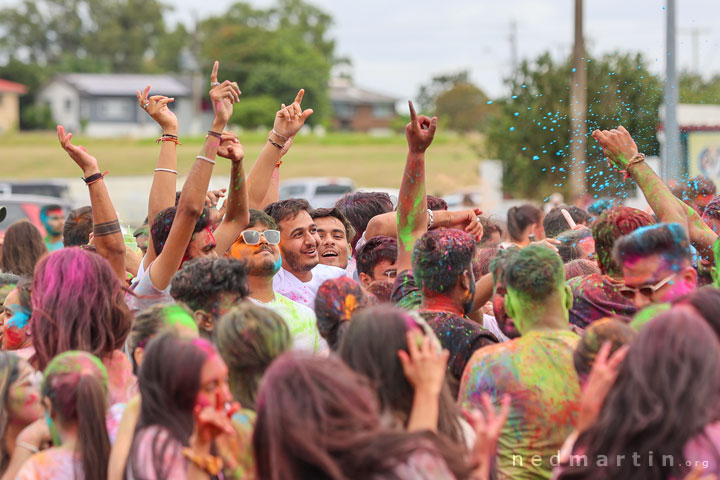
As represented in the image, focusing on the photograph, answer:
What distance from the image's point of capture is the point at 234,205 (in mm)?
4617

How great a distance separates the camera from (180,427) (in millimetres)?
2639

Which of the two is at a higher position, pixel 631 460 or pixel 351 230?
pixel 351 230

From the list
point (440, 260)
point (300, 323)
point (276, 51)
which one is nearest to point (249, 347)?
point (440, 260)

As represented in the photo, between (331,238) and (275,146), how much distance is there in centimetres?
65

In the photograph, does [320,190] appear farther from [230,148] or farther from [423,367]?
[423,367]

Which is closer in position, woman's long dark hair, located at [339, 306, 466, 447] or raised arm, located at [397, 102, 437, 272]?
woman's long dark hair, located at [339, 306, 466, 447]

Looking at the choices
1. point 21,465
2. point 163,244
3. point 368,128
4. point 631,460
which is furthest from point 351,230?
point 368,128

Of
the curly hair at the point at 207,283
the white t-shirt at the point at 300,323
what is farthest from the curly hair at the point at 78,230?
the curly hair at the point at 207,283

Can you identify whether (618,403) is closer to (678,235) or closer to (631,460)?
(631,460)

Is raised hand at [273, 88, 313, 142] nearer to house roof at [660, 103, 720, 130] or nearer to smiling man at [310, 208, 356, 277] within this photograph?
smiling man at [310, 208, 356, 277]

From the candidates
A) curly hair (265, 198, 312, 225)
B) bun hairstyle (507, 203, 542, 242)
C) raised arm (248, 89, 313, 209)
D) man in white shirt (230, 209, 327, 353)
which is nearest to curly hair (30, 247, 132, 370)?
man in white shirt (230, 209, 327, 353)

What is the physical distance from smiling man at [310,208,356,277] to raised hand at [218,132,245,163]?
101 cm

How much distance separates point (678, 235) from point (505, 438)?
1.05 metres

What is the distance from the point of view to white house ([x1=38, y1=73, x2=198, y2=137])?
7206 centimetres
